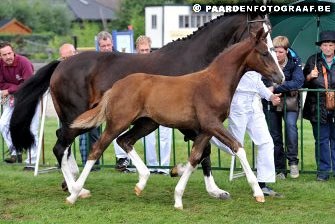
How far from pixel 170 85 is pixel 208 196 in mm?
1623

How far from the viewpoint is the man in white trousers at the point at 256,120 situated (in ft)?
27.5

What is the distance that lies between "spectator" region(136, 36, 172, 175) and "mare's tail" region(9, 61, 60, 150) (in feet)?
5.20

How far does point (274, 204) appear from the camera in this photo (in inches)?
315

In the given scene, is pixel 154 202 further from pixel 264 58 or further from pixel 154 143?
pixel 154 143

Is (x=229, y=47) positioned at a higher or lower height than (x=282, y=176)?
higher

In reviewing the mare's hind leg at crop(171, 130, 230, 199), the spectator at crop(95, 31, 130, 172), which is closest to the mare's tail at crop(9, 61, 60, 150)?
the spectator at crop(95, 31, 130, 172)

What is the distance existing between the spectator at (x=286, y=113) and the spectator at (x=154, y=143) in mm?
1521

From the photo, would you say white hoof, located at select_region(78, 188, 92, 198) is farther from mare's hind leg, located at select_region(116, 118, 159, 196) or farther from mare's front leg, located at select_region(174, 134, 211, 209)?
mare's front leg, located at select_region(174, 134, 211, 209)

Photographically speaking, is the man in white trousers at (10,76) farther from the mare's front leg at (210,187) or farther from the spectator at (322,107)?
the spectator at (322,107)

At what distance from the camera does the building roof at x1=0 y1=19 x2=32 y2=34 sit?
205ft

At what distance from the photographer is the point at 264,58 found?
24.8 ft

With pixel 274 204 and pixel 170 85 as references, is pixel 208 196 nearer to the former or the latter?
pixel 274 204

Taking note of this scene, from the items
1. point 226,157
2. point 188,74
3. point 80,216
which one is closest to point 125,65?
point 188,74

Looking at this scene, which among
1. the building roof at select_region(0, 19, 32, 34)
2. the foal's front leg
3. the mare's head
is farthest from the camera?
the building roof at select_region(0, 19, 32, 34)
